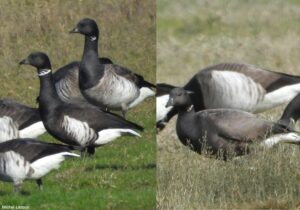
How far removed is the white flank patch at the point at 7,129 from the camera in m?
9.42

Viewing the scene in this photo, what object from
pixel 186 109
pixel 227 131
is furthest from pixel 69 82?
pixel 227 131

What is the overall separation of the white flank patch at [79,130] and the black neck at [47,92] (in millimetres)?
259

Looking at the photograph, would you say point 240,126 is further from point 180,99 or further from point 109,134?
point 109,134

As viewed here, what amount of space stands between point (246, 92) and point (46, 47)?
221 cm

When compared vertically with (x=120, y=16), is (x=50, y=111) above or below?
below

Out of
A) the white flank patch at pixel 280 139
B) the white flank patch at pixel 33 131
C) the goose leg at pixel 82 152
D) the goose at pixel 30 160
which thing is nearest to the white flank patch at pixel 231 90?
the white flank patch at pixel 280 139

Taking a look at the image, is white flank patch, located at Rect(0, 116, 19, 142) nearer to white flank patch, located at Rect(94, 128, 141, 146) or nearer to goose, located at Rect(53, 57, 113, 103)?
goose, located at Rect(53, 57, 113, 103)

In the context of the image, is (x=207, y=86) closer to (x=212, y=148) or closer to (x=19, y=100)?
(x=212, y=148)

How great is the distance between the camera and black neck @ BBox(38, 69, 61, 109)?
30.4 feet

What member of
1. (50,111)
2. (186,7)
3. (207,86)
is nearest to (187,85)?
(207,86)

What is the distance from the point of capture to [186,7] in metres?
8.91

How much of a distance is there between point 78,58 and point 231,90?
5.74ft

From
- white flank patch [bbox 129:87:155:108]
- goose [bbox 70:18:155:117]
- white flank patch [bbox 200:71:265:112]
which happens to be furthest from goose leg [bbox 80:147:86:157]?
white flank patch [bbox 200:71:265:112]

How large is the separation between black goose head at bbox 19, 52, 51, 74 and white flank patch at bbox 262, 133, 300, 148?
2510mm
